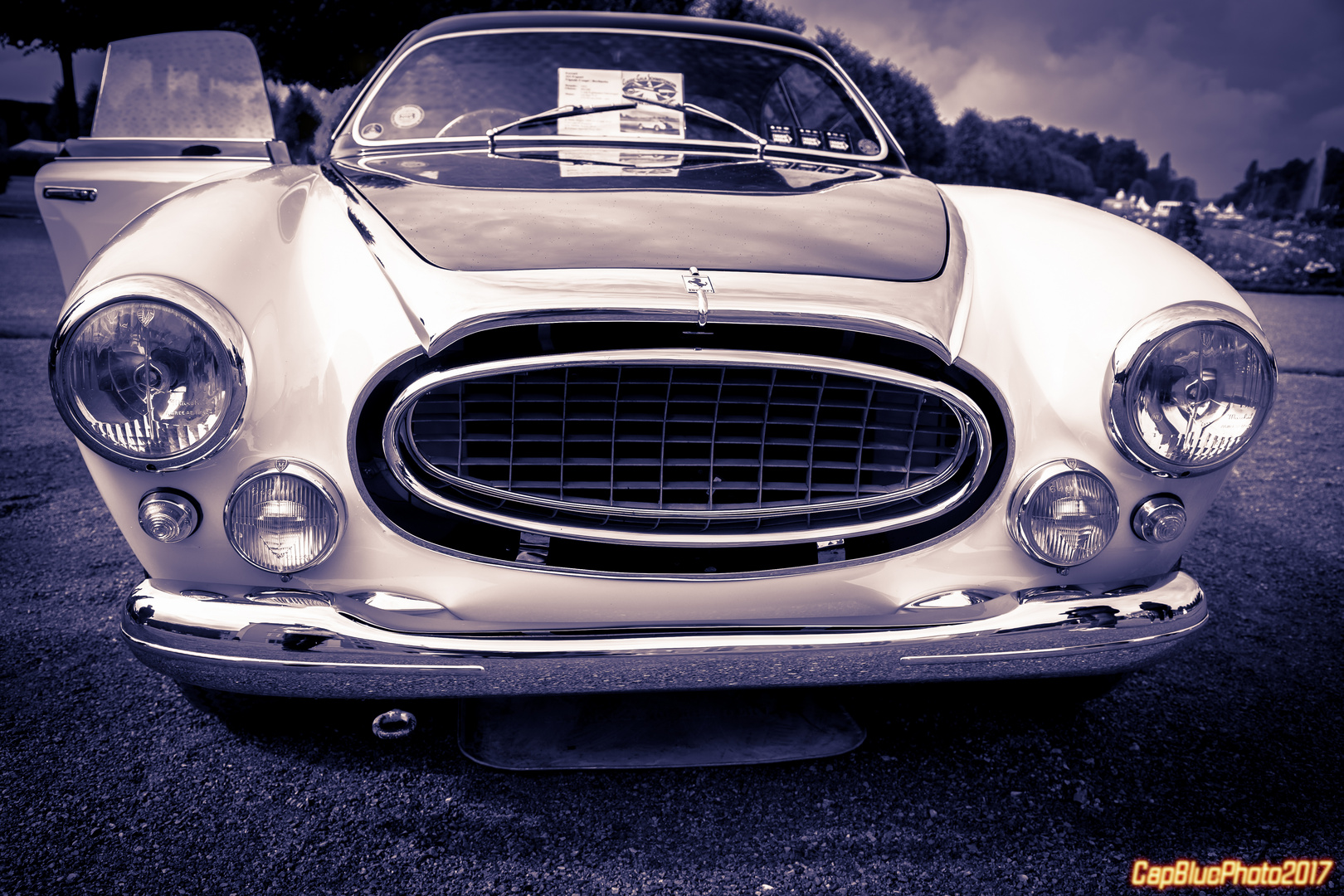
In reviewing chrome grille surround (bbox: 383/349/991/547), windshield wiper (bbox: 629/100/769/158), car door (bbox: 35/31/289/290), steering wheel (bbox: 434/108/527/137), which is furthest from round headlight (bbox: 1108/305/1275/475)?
car door (bbox: 35/31/289/290)

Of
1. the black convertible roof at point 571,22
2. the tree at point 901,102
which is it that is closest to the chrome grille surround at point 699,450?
the black convertible roof at point 571,22

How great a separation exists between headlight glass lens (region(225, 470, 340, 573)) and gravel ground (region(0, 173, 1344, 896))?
1.62 feet

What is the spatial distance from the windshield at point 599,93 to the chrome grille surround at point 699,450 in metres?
1.09

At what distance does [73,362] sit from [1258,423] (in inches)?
70.9

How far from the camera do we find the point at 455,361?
1250mm

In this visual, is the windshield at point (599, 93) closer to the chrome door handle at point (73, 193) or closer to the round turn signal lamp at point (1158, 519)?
the chrome door handle at point (73, 193)

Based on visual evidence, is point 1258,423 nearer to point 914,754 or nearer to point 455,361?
point 914,754

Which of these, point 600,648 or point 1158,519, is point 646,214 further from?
point 1158,519

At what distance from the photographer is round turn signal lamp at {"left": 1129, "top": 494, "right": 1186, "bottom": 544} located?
1.38m

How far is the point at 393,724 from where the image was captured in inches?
64.7

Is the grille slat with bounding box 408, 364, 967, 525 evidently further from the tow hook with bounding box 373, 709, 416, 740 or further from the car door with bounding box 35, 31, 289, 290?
the car door with bounding box 35, 31, 289, 290

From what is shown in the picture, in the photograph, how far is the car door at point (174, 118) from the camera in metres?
2.43

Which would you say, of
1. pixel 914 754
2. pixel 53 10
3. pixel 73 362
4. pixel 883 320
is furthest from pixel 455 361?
pixel 53 10

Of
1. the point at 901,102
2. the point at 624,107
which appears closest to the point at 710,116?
the point at 624,107
